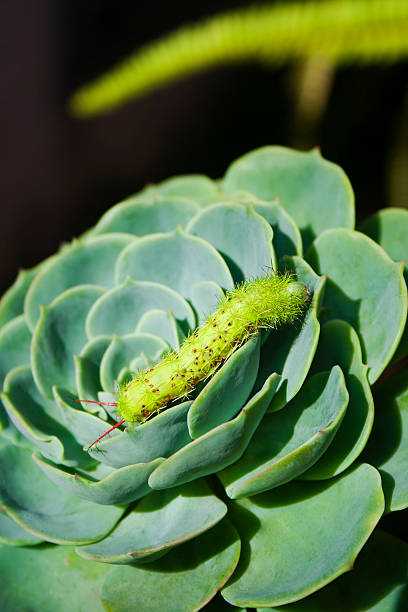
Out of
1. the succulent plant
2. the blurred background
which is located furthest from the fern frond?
the succulent plant

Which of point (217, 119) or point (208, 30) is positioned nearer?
point (208, 30)

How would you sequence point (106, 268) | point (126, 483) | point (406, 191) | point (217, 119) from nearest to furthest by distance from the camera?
point (126, 483) → point (106, 268) → point (406, 191) → point (217, 119)

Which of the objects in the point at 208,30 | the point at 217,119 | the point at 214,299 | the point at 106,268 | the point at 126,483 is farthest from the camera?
the point at 217,119

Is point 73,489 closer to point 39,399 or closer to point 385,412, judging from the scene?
point 39,399

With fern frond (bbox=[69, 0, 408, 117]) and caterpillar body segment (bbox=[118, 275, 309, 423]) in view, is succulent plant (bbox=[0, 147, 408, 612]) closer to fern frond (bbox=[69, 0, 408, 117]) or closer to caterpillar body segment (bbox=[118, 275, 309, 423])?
caterpillar body segment (bbox=[118, 275, 309, 423])

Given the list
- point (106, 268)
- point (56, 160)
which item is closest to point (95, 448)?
point (106, 268)

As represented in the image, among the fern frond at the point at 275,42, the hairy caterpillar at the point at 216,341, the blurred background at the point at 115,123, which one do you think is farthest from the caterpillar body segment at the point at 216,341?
the blurred background at the point at 115,123

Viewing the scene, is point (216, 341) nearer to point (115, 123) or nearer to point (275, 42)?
point (275, 42)

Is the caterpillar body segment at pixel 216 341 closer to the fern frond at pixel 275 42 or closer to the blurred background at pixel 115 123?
the fern frond at pixel 275 42
